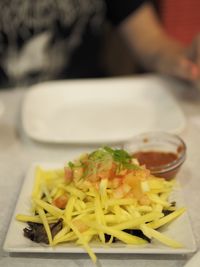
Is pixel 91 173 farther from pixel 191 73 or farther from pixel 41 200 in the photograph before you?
pixel 191 73

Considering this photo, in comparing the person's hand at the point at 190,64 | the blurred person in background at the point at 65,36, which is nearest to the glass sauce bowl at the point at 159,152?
the person's hand at the point at 190,64

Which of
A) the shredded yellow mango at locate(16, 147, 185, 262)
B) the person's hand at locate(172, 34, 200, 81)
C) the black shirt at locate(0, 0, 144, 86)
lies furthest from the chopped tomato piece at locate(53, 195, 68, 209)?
the black shirt at locate(0, 0, 144, 86)

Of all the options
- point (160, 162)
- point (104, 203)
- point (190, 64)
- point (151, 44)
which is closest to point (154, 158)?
point (160, 162)

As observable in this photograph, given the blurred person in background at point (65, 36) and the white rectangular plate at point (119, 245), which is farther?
the blurred person in background at point (65, 36)

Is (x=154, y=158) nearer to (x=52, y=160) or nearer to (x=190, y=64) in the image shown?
(x=52, y=160)

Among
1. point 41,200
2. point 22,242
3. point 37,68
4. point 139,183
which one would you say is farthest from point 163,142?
point 37,68

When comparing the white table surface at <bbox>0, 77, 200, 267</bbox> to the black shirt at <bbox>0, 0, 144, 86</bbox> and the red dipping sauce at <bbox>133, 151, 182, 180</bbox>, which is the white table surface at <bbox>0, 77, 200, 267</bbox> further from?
the black shirt at <bbox>0, 0, 144, 86</bbox>

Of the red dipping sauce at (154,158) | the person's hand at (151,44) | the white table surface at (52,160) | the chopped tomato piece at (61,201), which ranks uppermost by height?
the person's hand at (151,44)

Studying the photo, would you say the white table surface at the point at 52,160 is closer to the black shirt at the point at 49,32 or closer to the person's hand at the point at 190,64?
the person's hand at the point at 190,64
